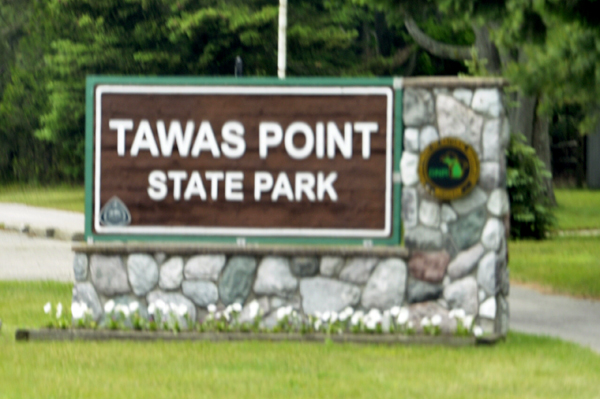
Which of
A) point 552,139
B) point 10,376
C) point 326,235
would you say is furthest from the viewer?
point 552,139

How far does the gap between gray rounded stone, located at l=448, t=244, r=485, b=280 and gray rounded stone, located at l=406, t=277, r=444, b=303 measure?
0.16m

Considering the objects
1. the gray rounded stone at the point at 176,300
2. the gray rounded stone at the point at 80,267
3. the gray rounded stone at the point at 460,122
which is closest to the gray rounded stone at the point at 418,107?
the gray rounded stone at the point at 460,122

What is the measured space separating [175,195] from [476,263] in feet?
8.72

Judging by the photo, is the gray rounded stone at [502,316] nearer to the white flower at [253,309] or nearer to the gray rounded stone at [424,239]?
the gray rounded stone at [424,239]

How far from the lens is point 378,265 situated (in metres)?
8.95

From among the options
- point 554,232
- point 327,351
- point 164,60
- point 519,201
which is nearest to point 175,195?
point 327,351

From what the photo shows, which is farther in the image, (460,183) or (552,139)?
(552,139)

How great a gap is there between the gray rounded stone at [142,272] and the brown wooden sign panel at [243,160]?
10.2 inches

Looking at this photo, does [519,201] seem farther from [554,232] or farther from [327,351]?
[327,351]

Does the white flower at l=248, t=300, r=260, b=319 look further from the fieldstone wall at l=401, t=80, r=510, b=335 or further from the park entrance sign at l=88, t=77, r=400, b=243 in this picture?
the fieldstone wall at l=401, t=80, r=510, b=335

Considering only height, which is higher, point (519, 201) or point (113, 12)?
point (113, 12)

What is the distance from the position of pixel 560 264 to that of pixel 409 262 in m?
8.14

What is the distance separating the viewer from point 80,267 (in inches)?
362

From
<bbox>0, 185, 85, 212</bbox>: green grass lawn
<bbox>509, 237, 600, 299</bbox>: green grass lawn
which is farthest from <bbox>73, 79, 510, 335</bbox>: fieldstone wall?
<bbox>0, 185, 85, 212</bbox>: green grass lawn
